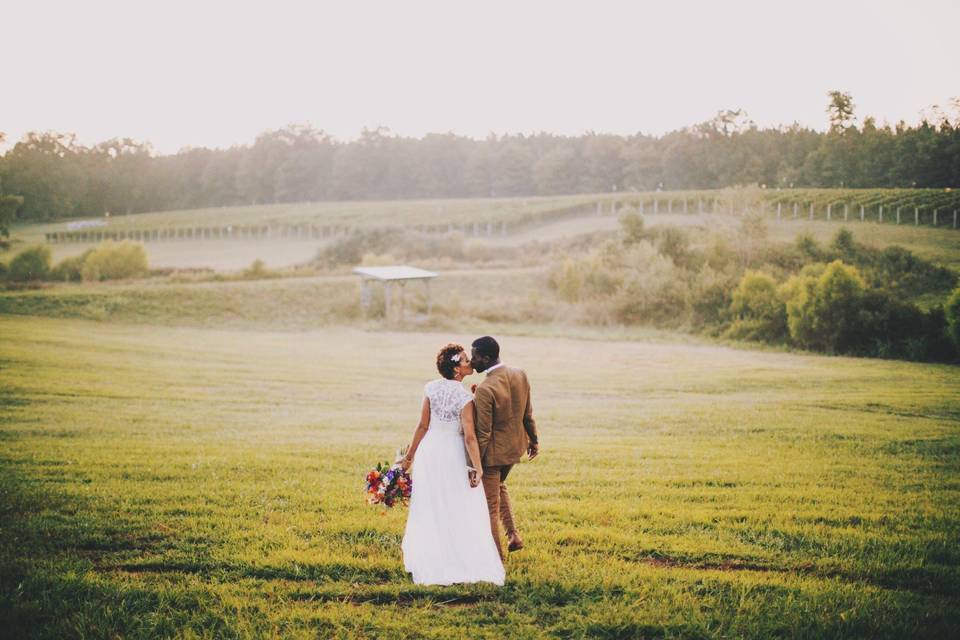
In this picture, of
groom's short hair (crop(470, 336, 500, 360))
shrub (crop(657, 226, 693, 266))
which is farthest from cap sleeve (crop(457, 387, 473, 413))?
shrub (crop(657, 226, 693, 266))

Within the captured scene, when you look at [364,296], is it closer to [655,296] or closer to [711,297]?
[655,296]

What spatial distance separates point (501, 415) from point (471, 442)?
38cm

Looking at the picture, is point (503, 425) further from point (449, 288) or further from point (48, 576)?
point (449, 288)

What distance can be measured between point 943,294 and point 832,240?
6.89 meters

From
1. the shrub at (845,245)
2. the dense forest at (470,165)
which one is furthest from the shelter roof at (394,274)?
the shrub at (845,245)

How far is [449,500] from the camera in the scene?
5.52m

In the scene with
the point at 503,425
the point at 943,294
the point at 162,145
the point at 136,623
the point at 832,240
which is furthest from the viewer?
the point at 162,145

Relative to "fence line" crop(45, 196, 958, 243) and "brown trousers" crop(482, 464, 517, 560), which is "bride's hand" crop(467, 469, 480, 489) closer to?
"brown trousers" crop(482, 464, 517, 560)

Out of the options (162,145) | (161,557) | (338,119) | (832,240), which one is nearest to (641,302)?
(832,240)

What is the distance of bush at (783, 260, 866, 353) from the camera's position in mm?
19203

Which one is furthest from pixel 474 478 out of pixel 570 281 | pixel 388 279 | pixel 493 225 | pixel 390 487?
pixel 493 225

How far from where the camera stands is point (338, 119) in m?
77.0

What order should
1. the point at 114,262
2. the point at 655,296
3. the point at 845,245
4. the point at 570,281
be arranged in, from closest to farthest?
1. the point at 845,245
2. the point at 655,296
3. the point at 114,262
4. the point at 570,281

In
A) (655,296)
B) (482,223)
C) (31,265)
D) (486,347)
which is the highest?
(482,223)
